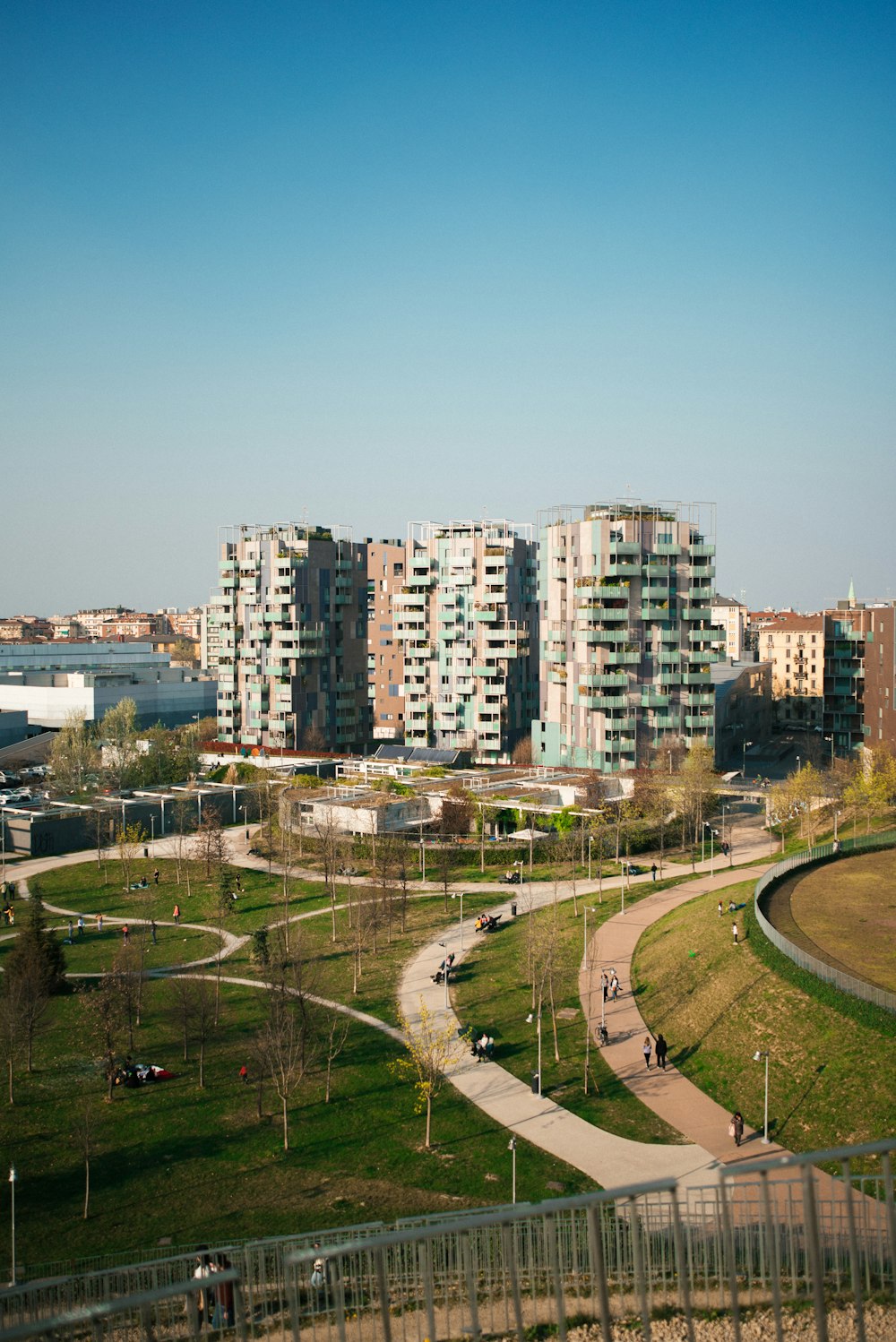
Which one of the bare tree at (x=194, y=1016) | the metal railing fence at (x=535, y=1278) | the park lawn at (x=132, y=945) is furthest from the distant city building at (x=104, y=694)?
the metal railing fence at (x=535, y=1278)

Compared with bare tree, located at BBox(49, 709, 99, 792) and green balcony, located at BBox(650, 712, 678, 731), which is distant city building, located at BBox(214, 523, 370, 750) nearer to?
bare tree, located at BBox(49, 709, 99, 792)

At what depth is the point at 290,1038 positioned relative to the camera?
2684 centimetres

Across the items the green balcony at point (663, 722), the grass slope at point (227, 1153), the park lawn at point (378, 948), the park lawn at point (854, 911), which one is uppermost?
the green balcony at point (663, 722)

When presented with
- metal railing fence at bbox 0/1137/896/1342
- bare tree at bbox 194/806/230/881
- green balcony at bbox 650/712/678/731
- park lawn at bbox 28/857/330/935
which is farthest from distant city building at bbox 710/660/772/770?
metal railing fence at bbox 0/1137/896/1342

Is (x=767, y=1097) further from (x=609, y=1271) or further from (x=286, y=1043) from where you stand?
(x=286, y=1043)

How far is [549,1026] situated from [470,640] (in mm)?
53990

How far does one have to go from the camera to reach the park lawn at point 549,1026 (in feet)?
84.1

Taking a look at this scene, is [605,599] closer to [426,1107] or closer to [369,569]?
[369,569]

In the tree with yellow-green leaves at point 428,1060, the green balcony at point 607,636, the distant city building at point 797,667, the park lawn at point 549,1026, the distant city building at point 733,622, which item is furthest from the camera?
the distant city building at point 733,622

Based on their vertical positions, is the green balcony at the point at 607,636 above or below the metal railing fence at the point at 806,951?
above

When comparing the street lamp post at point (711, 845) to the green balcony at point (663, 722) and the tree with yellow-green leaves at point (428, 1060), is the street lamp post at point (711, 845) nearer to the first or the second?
the green balcony at point (663, 722)

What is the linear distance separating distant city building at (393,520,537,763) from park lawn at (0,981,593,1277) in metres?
52.7

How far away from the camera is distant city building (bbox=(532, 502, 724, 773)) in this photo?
69.2 metres

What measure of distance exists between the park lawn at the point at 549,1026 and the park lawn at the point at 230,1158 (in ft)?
8.62
